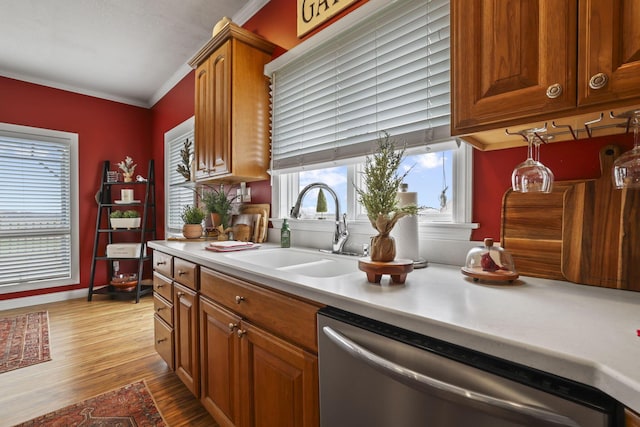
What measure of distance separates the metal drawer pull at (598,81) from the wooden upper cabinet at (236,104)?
1.94 m

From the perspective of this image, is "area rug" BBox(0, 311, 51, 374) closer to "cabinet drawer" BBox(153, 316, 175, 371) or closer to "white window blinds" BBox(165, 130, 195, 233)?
"cabinet drawer" BBox(153, 316, 175, 371)

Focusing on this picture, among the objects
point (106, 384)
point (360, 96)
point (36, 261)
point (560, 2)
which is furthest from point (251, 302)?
point (36, 261)

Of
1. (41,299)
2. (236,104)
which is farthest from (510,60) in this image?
(41,299)

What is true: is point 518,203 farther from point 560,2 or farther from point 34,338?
point 34,338

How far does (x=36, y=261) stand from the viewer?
389cm

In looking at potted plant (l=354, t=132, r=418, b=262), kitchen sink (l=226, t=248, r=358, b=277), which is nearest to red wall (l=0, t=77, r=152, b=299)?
→ kitchen sink (l=226, t=248, r=358, b=277)

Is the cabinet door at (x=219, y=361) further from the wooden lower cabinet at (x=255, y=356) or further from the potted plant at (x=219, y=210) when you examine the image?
the potted plant at (x=219, y=210)


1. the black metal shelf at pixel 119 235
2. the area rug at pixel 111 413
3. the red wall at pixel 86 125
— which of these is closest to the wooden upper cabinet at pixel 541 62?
the area rug at pixel 111 413

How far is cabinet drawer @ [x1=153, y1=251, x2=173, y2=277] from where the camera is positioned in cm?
204

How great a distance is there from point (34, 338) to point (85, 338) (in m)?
0.45

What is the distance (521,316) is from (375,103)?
1.24 meters

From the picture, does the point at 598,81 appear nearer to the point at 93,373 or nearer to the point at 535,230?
the point at 535,230

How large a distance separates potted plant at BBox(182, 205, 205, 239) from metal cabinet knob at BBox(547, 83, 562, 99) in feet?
8.17

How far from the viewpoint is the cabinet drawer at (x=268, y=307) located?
1021 mm
